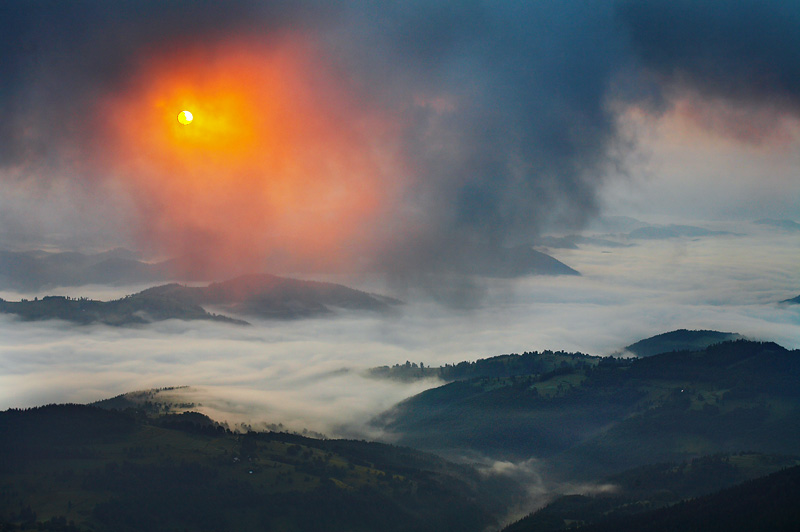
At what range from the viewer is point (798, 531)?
188 m

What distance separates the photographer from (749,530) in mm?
198125

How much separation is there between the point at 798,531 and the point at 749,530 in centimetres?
1303
